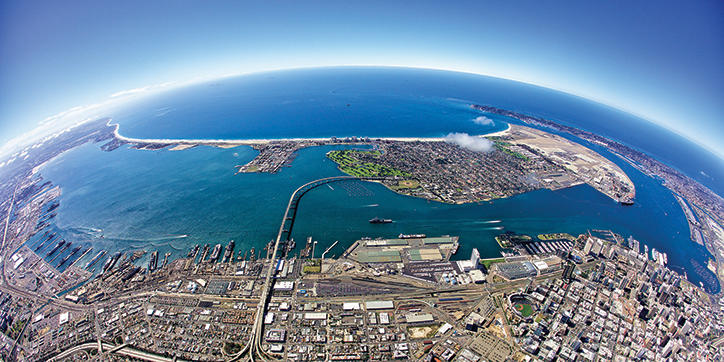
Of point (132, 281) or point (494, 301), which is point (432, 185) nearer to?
point (494, 301)

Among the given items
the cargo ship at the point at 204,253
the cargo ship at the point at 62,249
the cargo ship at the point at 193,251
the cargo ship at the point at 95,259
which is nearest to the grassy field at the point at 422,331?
the cargo ship at the point at 204,253

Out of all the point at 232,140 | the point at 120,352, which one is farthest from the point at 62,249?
the point at 232,140

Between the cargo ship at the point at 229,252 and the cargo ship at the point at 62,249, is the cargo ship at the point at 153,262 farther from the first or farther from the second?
the cargo ship at the point at 62,249

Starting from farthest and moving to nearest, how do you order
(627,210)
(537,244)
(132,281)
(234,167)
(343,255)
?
(234,167) → (627,210) → (537,244) → (343,255) → (132,281)

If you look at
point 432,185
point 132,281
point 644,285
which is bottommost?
point 132,281

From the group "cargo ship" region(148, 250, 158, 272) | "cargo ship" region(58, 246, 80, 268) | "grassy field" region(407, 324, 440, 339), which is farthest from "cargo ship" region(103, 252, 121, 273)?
"grassy field" region(407, 324, 440, 339)

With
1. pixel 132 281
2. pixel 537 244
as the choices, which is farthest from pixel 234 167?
pixel 537 244

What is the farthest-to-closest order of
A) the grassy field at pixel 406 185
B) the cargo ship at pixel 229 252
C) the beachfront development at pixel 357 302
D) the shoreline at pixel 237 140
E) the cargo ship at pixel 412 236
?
the shoreline at pixel 237 140 → the grassy field at pixel 406 185 → the cargo ship at pixel 412 236 → the cargo ship at pixel 229 252 → the beachfront development at pixel 357 302
